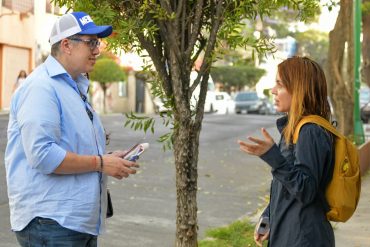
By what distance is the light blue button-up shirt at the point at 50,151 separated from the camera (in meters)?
3.40

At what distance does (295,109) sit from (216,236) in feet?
14.5

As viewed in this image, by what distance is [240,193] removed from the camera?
38.4 ft

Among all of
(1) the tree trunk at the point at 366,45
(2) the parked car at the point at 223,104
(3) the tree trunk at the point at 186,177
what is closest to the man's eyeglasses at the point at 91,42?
(3) the tree trunk at the point at 186,177

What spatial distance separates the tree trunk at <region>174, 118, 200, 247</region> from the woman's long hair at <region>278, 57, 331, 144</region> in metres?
1.53

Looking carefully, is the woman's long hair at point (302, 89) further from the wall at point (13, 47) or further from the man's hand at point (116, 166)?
the wall at point (13, 47)

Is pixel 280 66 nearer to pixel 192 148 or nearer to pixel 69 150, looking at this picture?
pixel 69 150

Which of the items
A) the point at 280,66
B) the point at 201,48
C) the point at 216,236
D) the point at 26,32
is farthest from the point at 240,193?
the point at 26,32

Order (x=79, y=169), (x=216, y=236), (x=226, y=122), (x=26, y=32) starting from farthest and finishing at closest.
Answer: (x=26, y=32) < (x=226, y=122) < (x=216, y=236) < (x=79, y=169)

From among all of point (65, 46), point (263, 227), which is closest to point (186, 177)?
point (263, 227)

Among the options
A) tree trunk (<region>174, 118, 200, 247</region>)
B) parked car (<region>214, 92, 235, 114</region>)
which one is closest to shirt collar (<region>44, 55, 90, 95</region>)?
tree trunk (<region>174, 118, 200, 247</region>)

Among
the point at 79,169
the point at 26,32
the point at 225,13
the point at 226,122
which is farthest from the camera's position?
the point at 26,32

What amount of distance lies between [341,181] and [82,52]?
1.33 meters

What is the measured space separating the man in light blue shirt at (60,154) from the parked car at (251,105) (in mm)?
40951

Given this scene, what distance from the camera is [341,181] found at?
3.51m
